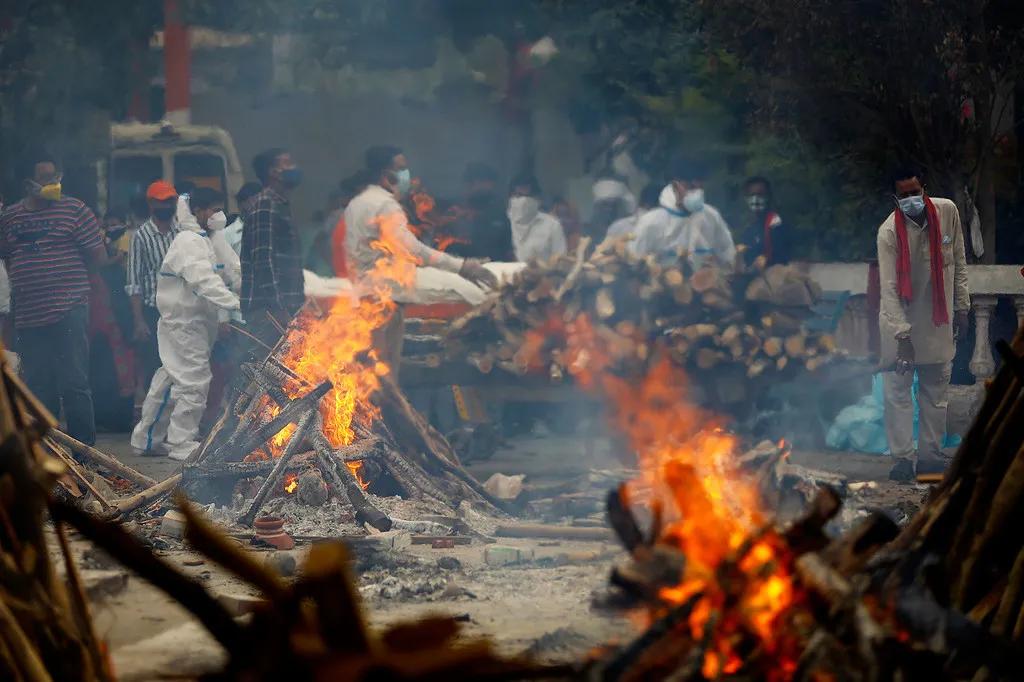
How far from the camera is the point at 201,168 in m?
18.3

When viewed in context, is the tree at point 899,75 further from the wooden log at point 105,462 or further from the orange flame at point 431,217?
the wooden log at point 105,462

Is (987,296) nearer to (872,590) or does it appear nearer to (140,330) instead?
(140,330)

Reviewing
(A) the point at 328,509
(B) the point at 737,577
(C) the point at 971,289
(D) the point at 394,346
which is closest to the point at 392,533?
(A) the point at 328,509

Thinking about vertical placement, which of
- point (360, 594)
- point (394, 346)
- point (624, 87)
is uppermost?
point (624, 87)

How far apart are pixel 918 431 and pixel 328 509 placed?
5346 mm

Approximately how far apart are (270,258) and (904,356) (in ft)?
16.0

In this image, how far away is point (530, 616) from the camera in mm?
6262

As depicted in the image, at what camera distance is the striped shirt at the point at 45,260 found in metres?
11.8

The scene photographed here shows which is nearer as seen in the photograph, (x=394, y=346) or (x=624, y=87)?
(x=394, y=346)

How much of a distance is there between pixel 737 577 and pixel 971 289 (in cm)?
1004

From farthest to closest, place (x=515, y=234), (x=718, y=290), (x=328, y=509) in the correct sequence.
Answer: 1. (x=515, y=234)
2. (x=718, y=290)
3. (x=328, y=509)

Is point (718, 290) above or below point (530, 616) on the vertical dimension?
above

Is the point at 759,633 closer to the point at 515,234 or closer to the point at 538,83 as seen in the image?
the point at 515,234

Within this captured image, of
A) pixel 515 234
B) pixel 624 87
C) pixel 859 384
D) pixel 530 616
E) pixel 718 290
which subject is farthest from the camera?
pixel 624 87
